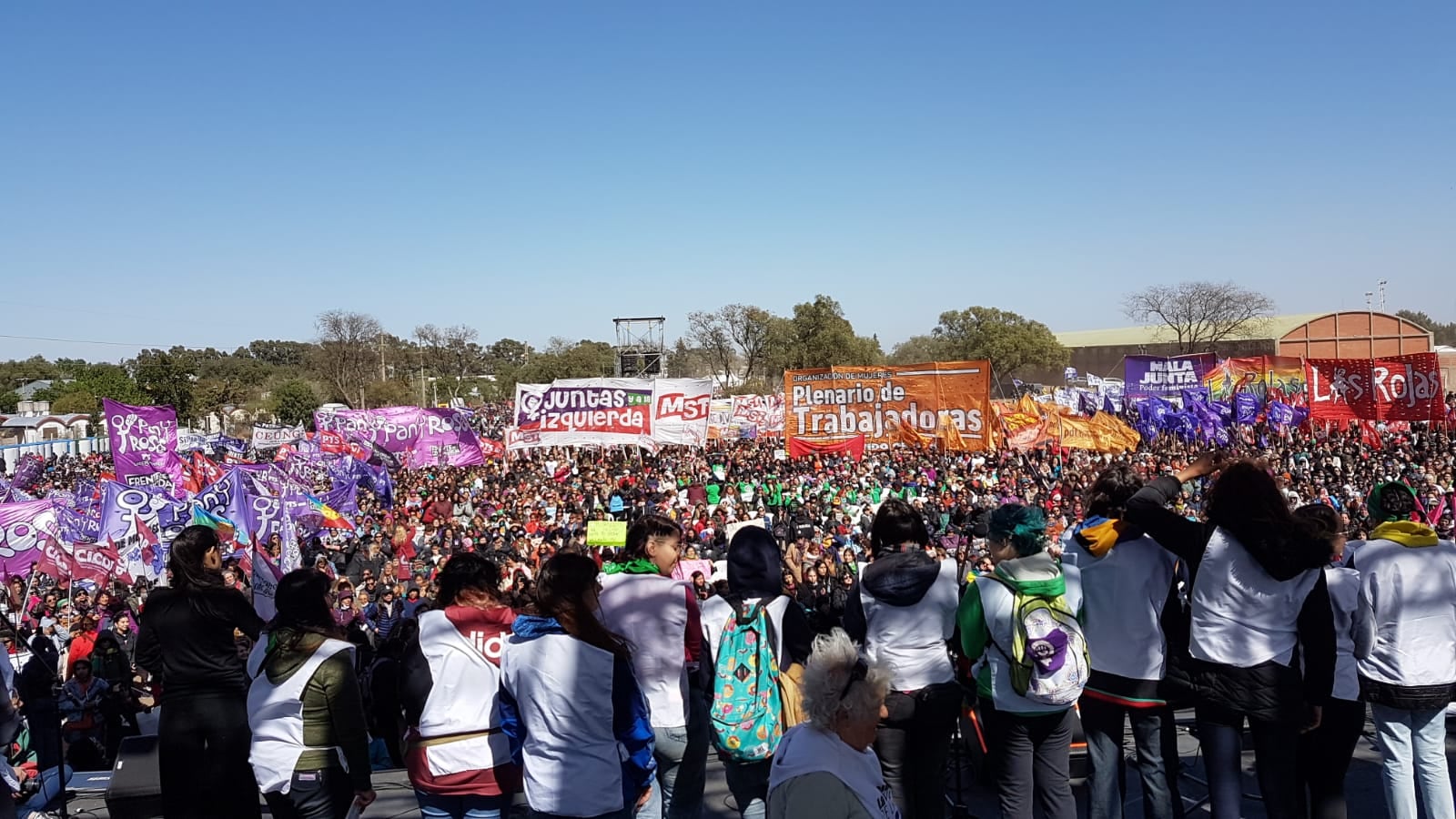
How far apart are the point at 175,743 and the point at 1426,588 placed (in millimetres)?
4205

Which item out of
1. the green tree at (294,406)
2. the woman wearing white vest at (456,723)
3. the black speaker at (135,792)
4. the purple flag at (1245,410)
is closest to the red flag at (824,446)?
the black speaker at (135,792)

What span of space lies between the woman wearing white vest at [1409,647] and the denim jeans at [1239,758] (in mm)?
477

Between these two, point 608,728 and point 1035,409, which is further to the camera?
point 1035,409

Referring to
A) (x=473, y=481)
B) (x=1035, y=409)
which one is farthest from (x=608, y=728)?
(x=473, y=481)

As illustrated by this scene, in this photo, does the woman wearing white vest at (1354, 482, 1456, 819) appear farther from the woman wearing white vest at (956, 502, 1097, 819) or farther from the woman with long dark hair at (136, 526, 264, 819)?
the woman with long dark hair at (136, 526, 264, 819)

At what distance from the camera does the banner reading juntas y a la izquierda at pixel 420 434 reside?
23047 mm

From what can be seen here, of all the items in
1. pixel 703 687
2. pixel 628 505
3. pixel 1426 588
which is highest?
pixel 1426 588

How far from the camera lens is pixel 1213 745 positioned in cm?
304

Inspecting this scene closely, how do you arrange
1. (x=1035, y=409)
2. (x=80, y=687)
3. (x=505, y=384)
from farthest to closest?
(x=505, y=384)
(x=1035, y=409)
(x=80, y=687)

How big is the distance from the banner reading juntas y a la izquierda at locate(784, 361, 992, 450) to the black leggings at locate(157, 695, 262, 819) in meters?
10.3

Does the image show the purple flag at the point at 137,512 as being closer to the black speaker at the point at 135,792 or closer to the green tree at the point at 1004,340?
the black speaker at the point at 135,792

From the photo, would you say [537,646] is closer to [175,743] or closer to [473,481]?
[175,743]

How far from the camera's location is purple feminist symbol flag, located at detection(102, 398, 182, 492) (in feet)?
60.2

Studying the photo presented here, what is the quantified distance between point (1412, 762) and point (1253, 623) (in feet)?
3.22
